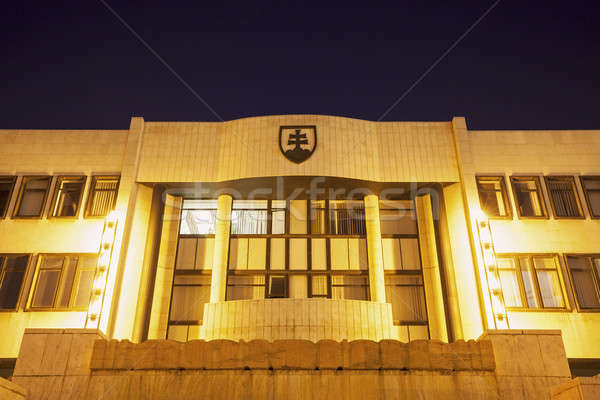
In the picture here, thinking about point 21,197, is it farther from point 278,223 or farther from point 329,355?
point 329,355

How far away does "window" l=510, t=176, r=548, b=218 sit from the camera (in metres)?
23.9

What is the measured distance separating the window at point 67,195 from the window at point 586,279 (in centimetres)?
2373

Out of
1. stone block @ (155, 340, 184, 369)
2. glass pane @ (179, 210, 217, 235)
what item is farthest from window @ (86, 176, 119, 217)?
stone block @ (155, 340, 184, 369)

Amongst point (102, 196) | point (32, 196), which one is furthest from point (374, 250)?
point (32, 196)

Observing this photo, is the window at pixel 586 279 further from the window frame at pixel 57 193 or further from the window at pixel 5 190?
the window at pixel 5 190

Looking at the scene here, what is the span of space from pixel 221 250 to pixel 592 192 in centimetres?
1890

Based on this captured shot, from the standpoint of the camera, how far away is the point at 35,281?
22.2m

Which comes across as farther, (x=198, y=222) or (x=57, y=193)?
(x=198, y=222)

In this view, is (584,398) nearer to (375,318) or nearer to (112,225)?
(375,318)

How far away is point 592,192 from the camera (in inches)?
955

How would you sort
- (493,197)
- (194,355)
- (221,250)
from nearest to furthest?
(194,355)
(493,197)
(221,250)

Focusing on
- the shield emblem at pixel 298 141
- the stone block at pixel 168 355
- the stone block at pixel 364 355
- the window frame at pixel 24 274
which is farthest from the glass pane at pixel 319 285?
the window frame at pixel 24 274

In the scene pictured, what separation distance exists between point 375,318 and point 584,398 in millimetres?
11626

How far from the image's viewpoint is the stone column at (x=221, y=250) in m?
24.0
